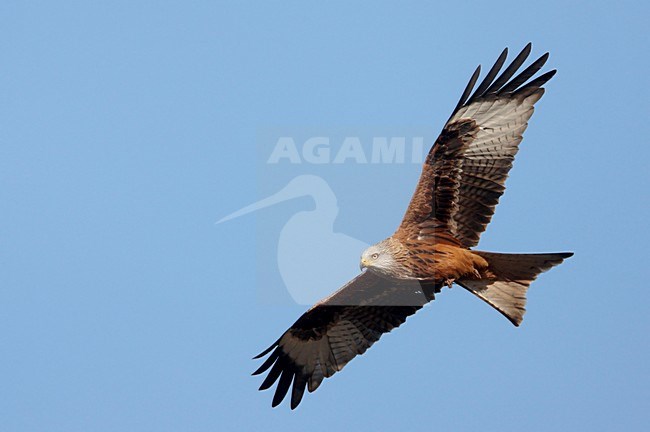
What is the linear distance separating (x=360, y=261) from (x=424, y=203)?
0.84m

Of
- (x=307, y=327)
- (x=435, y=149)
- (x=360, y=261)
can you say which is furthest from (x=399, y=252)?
(x=307, y=327)

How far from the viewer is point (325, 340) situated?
36.7ft

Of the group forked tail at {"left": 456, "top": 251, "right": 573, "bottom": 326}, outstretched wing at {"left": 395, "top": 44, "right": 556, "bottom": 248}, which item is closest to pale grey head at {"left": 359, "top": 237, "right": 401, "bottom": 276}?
outstretched wing at {"left": 395, "top": 44, "right": 556, "bottom": 248}

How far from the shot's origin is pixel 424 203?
9906 mm

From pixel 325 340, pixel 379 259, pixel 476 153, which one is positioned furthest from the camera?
pixel 325 340

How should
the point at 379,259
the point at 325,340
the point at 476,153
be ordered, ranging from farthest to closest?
the point at 325,340, the point at 476,153, the point at 379,259

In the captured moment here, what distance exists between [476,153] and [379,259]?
141cm

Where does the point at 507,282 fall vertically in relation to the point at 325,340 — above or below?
below

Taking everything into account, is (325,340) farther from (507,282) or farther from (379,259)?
(507,282)

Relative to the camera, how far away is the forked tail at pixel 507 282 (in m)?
9.80

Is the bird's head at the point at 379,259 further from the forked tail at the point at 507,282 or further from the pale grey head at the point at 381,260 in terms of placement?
the forked tail at the point at 507,282

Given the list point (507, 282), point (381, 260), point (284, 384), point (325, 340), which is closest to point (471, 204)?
point (507, 282)

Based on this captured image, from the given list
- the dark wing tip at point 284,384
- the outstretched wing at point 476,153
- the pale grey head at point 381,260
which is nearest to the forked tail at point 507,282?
the outstretched wing at point 476,153

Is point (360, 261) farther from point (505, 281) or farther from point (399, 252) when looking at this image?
point (505, 281)
